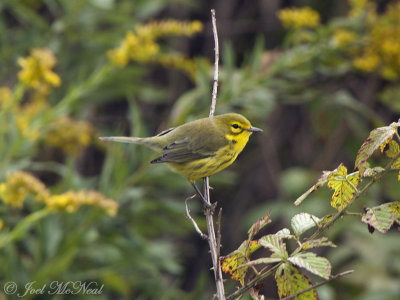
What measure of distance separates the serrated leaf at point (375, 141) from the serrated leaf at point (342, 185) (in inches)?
1.8

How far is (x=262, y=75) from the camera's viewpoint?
2.82 metres

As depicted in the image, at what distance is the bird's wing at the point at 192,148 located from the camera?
2.19 meters

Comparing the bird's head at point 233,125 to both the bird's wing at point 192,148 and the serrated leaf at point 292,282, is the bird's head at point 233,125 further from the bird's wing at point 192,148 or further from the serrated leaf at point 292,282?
the serrated leaf at point 292,282

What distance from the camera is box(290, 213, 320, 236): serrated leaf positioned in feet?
3.65

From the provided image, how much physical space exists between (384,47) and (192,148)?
1227 millimetres

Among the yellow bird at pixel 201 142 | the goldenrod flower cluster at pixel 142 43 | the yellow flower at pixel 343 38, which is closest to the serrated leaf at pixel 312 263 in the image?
the yellow bird at pixel 201 142

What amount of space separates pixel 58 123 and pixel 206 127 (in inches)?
31.5

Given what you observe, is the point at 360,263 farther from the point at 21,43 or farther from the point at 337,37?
the point at 21,43

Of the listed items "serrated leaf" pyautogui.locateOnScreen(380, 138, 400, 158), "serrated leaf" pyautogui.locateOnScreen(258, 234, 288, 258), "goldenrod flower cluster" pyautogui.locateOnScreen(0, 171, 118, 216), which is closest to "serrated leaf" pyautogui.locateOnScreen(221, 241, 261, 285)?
"serrated leaf" pyautogui.locateOnScreen(258, 234, 288, 258)

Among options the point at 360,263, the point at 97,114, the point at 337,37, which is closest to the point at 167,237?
the point at 97,114

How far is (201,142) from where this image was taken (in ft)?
7.49

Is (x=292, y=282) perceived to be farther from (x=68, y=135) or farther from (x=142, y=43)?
(x=68, y=135)

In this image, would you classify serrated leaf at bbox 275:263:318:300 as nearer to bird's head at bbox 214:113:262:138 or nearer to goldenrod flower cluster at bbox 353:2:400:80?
bird's head at bbox 214:113:262:138

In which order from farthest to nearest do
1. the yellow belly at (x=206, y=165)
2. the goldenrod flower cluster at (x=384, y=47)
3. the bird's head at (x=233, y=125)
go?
1. the goldenrod flower cluster at (x=384, y=47)
2. the bird's head at (x=233, y=125)
3. the yellow belly at (x=206, y=165)
